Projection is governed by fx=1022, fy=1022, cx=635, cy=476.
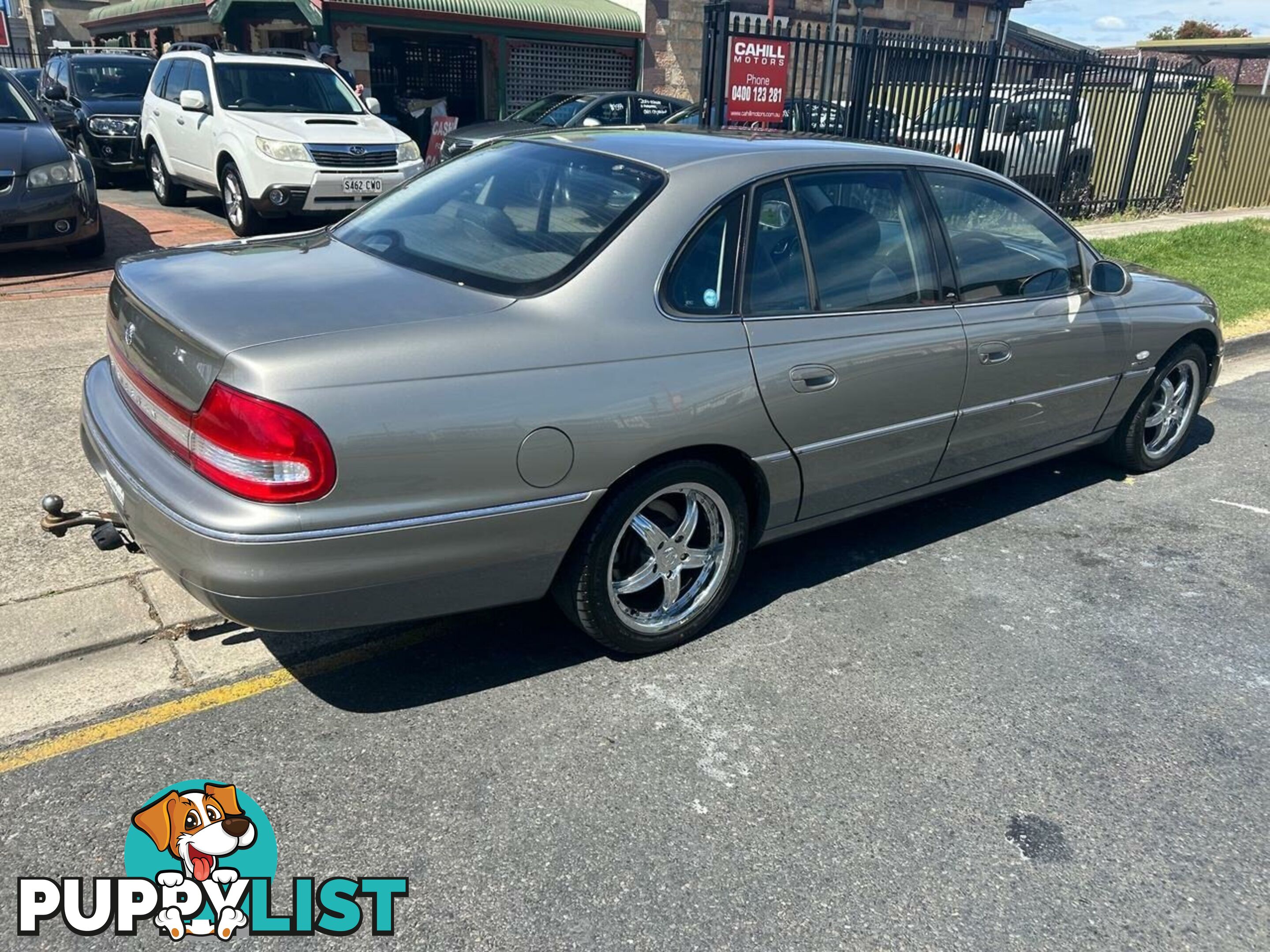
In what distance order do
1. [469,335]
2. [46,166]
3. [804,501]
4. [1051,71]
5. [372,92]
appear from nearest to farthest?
[469,335], [804,501], [46,166], [1051,71], [372,92]

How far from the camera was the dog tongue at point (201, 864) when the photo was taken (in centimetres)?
255

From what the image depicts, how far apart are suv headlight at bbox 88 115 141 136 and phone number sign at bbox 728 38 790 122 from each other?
7.71m

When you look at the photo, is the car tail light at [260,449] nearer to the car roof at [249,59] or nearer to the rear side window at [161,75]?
the car roof at [249,59]

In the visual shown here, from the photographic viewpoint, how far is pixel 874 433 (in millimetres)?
3828

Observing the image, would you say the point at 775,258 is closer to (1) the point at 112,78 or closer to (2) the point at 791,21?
(1) the point at 112,78

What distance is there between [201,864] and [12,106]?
8.07 meters

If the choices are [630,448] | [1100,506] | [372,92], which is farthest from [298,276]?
[372,92]

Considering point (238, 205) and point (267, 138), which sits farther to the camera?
point (238, 205)

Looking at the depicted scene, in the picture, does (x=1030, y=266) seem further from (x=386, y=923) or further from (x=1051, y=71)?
(x=1051, y=71)

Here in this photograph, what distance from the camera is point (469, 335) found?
289 cm

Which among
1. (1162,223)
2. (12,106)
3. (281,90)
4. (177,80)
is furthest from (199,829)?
(1162,223)

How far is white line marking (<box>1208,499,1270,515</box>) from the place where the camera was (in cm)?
516

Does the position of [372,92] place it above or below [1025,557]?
above

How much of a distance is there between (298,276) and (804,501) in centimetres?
191
